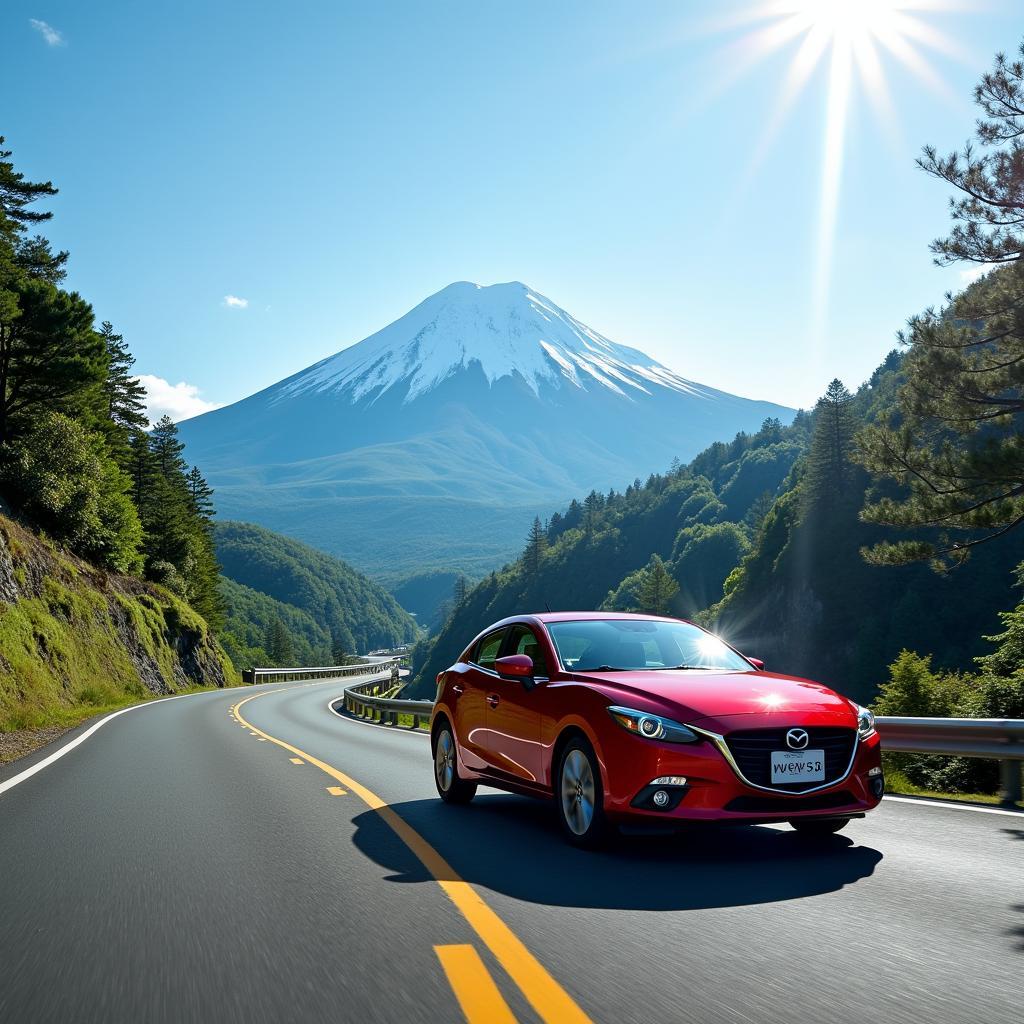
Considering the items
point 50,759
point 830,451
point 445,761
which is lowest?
point 50,759

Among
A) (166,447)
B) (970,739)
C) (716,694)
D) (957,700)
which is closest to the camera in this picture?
(716,694)

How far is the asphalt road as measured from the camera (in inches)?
147

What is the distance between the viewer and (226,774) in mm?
12133

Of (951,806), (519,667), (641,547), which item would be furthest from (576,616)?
(641,547)

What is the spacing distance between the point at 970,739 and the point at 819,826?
270cm

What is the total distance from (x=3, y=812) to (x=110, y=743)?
27.3 ft

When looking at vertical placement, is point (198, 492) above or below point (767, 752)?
above

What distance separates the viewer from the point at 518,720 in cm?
764

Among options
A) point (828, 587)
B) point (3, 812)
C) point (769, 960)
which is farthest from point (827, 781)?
point (828, 587)

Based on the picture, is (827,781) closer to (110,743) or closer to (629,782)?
(629,782)

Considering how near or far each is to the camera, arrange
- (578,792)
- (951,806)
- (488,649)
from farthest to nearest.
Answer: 1. (488,649)
2. (951,806)
3. (578,792)

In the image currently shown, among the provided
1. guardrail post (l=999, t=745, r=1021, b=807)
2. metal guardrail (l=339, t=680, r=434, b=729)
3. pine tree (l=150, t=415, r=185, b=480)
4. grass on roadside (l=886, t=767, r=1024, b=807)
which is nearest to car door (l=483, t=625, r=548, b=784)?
grass on roadside (l=886, t=767, r=1024, b=807)

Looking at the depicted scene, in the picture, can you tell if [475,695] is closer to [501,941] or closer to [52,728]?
[501,941]

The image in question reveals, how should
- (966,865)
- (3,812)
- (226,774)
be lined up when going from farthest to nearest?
(226,774) < (3,812) < (966,865)
